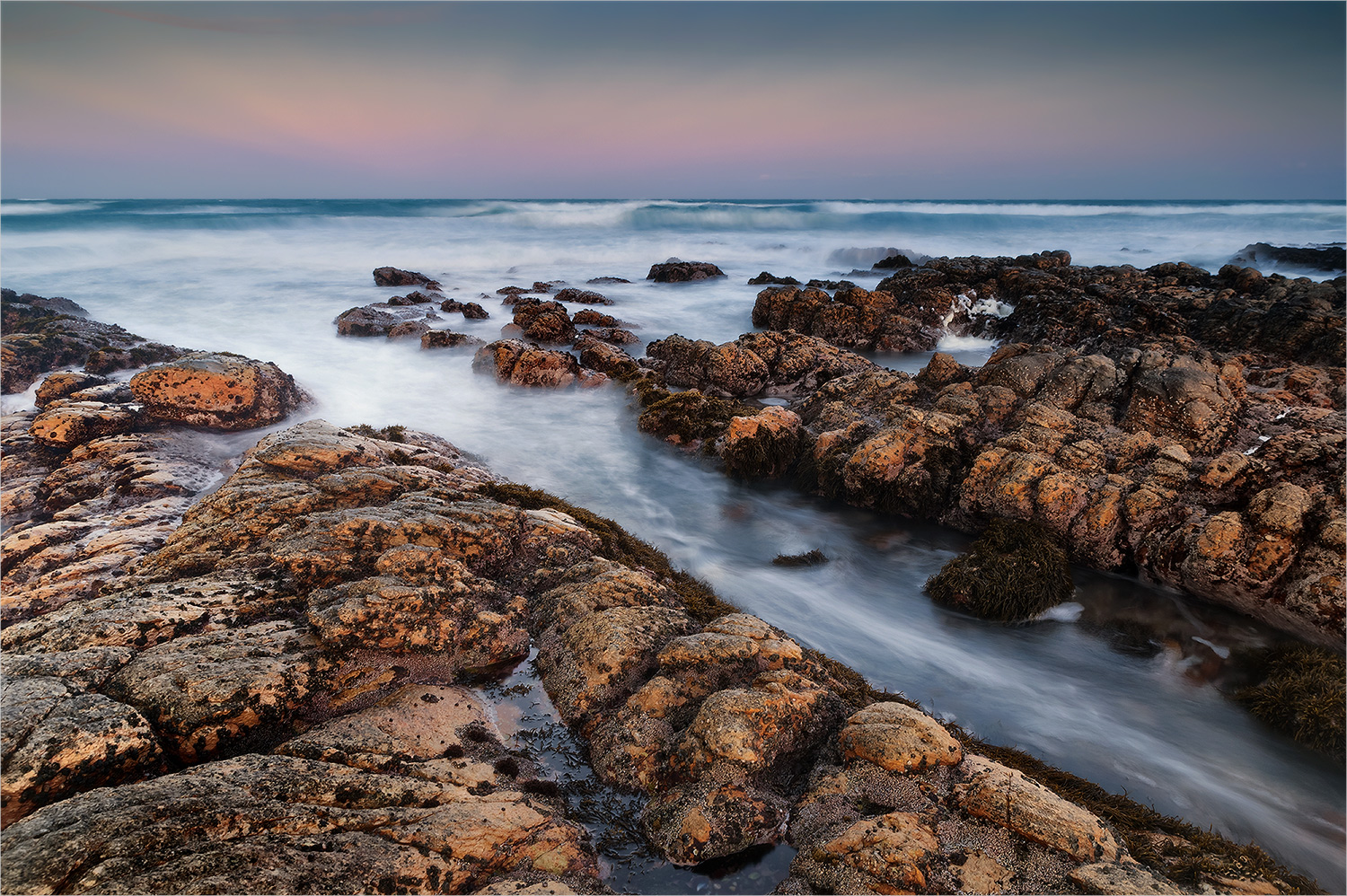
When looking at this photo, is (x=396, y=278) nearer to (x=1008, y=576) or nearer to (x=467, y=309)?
(x=467, y=309)

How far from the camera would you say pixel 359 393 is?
49.0 feet

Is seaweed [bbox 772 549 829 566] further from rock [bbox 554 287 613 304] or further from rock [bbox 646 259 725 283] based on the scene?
rock [bbox 646 259 725 283]

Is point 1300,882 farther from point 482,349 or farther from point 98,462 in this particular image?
point 482,349

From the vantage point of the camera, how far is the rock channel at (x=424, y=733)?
324 centimetres

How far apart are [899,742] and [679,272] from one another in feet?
95.8

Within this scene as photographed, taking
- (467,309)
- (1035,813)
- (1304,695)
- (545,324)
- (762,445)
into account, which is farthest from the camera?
(467,309)

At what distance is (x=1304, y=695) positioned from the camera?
5.96 metres

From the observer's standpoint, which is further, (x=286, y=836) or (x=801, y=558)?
(x=801, y=558)

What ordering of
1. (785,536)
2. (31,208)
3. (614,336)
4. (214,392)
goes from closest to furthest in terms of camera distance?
1. (785,536)
2. (214,392)
3. (614,336)
4. (31,208)

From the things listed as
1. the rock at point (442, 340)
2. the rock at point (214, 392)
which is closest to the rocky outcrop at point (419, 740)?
the rock at point (214, 392)

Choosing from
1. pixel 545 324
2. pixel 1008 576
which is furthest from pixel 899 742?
pixel 545 324

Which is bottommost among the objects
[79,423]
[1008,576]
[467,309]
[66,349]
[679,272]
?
[1008,576]

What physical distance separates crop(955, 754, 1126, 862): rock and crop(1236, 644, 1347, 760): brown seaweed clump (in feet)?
13.2

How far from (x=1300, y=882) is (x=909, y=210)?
67.8m
